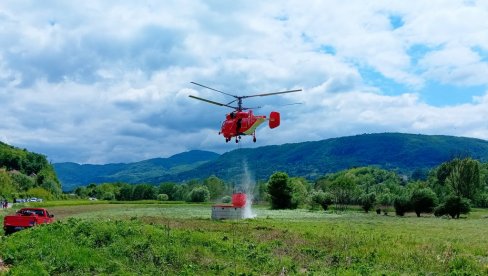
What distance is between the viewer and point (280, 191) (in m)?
125

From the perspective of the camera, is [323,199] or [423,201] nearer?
[423,201]

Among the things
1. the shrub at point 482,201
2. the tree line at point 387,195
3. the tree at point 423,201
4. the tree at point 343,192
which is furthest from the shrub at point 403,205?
the shrub at point 482,201

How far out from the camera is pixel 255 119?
49.2 meters

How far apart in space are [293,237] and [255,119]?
50.4 ft

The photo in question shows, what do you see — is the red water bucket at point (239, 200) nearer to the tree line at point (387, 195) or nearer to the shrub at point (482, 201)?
the tree line at point (387, 195)

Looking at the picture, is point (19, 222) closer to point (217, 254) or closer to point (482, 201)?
point (217, 254)

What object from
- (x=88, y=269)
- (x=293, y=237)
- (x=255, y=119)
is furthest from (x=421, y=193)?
(x=88, y=269)

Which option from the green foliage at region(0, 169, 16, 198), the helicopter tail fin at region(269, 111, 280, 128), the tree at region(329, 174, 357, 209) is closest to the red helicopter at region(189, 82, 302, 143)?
the helicopter tail fin at region(269, 111, 280, 128)

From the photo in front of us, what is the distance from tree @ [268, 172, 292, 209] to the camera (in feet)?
409

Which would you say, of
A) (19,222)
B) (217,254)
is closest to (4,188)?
(19,222)

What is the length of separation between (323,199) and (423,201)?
36.6 m

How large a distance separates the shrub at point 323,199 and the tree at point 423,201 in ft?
114

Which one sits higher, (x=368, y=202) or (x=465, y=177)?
(x=465, y=177)

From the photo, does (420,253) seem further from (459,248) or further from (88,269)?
(88,269)
